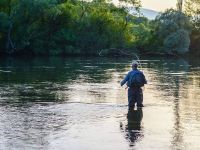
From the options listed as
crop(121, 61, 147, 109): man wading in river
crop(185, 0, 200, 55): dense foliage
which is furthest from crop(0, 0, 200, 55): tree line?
crop(121, 61, 147, 109): man wading in river

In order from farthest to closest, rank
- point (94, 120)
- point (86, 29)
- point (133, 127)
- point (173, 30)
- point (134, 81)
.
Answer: point (173, 30)
point (86, 29)
point (134, 81)
point (94, 120)
point (133, 127)

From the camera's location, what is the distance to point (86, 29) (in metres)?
84.8

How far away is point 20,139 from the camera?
13281 millimetres

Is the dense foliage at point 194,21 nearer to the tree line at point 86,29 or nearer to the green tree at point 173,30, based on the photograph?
the tree line at point 86,29

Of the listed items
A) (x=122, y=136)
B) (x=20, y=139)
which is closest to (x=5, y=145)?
(x=20, y=139)

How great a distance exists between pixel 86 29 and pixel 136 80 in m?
66.5

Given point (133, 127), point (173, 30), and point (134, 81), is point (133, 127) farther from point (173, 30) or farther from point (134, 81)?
point (173, 30)

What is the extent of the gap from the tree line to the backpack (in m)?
55.2

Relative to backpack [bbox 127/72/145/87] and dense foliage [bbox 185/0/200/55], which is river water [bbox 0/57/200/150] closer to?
backpack [bbox 127/72/145/87]

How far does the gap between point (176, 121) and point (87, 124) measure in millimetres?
2897

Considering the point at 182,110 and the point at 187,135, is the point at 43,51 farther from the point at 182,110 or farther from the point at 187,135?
the point at 187,135

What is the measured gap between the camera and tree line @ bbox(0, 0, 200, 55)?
75.2m

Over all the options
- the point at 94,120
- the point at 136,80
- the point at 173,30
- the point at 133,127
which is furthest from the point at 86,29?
the point at 133,127

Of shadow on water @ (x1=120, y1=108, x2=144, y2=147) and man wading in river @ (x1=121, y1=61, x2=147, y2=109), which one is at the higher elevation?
man wading in river @ (x1=121, y1=61, x2=147, y2=109)
